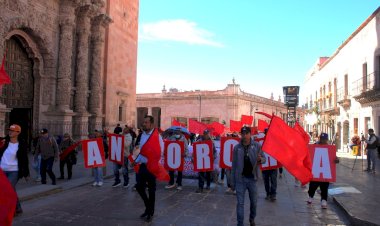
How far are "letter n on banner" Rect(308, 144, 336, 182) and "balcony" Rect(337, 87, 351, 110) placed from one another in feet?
69.2

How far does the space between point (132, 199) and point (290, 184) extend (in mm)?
5437

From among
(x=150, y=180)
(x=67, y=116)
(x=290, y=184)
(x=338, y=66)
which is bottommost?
(x=290, y=184)

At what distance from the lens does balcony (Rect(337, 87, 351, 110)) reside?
27653 millimetres

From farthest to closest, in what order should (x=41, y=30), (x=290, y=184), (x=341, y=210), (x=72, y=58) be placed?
(x=72, y=58) < (x=41, y=30) < (x=290, y=184) < (x=341, y=210)

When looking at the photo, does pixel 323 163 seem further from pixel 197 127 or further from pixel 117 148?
pixel 197 127

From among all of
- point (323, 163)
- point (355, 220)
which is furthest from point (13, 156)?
point (323, 163)

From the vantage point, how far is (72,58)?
19031 mm

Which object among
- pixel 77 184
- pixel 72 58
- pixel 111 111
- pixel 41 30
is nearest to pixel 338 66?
pixel 111 111

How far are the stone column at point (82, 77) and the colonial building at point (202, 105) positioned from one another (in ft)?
98.0

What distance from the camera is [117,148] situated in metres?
10.1

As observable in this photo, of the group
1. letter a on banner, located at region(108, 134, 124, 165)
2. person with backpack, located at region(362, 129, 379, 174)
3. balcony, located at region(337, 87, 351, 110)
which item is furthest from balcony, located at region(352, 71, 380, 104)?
letter a on banner, located at region(108, 134, 124, 165)

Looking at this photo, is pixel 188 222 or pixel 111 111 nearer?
pixel 188 222

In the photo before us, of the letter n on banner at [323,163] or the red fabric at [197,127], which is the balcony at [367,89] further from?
the letter n on banner at [323,163]

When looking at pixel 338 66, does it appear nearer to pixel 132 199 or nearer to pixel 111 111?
pixel 111 111
